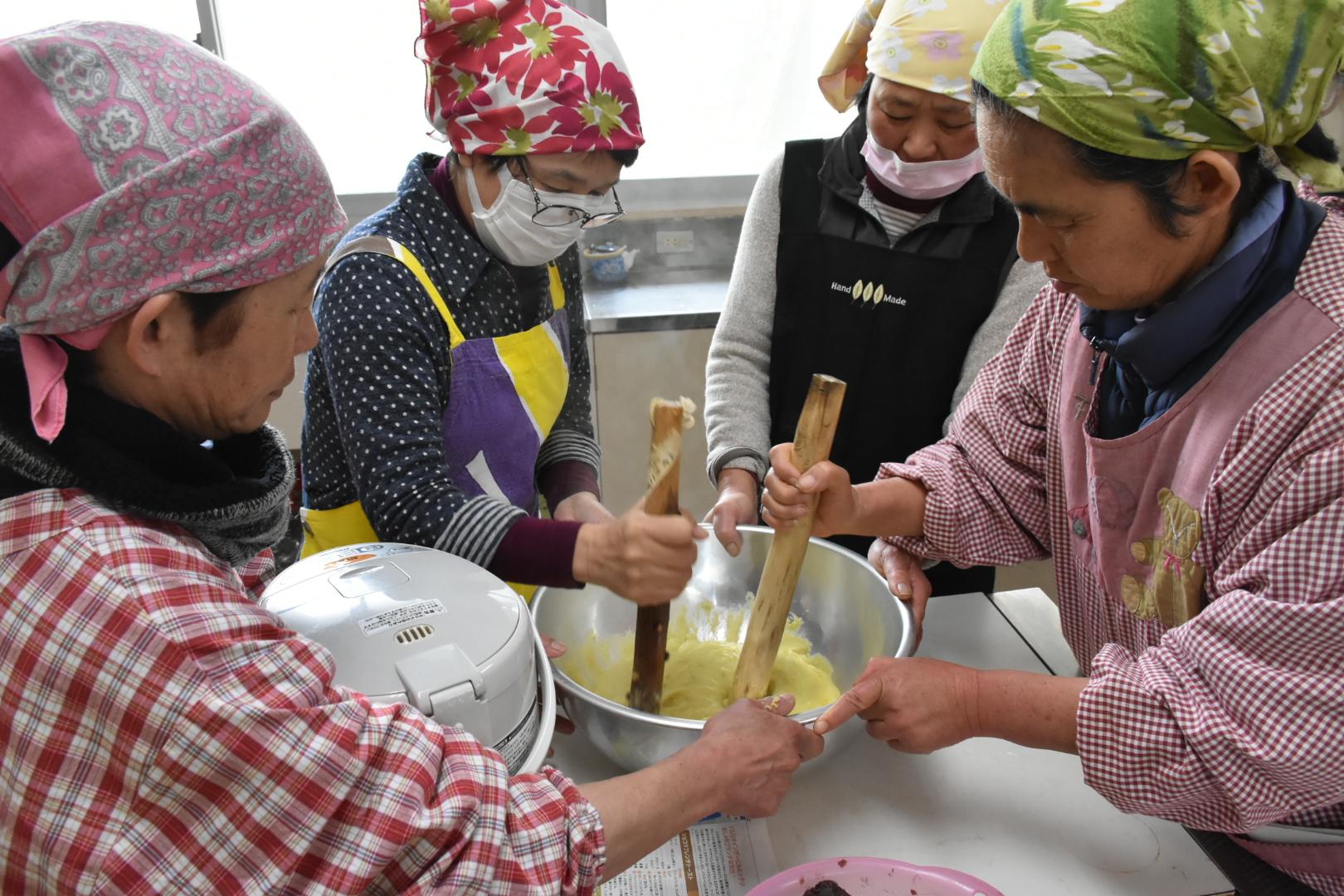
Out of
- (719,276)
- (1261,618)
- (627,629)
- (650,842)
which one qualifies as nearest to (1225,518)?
(1261,618)

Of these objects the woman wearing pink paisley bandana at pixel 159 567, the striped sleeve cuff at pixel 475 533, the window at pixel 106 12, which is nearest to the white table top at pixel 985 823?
the striped sleeve cuff at pixel 475 533

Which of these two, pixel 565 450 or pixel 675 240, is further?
pixel 675 240

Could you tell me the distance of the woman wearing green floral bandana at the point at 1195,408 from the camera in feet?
2.57

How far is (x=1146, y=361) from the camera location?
947 mm

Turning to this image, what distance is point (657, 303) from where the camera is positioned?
9.21 feet

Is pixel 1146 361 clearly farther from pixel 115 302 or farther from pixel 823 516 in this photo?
pixel 115 302

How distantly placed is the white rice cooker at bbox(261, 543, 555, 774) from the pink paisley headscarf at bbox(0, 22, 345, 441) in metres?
0.28

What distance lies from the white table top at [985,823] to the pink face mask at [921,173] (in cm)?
92

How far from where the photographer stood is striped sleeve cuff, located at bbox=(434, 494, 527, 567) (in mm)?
1082

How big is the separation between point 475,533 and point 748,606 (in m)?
0.48

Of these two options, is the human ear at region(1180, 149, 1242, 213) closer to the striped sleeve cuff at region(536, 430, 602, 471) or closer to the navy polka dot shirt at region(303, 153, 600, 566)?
the navy polka dot shirt at region(303, 153, 600, 566)

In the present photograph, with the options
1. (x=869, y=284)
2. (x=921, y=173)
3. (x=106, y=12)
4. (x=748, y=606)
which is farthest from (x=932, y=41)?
(x=106, y=12)

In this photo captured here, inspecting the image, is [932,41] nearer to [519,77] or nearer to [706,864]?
[519,77]

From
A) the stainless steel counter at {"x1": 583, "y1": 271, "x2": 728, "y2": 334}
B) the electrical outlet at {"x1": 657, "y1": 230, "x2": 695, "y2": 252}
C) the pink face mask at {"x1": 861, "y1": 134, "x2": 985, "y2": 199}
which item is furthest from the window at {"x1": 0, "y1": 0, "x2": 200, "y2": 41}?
the pink face mask at {"x1": 861, "y1": 134, "x2": 985, "y2": 199}
